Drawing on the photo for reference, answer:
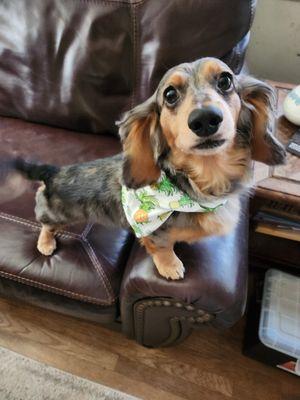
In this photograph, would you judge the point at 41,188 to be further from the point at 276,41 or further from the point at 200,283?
the point at 276,41

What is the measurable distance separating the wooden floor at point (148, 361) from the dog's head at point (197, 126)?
3.10 feet

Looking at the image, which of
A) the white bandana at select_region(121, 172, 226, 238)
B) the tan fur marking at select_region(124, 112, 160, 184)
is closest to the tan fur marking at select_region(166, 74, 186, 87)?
the tan fur marking at select_region(124, 112, 160, 184)

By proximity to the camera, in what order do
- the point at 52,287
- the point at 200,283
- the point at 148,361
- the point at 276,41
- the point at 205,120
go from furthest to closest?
the point at 276,41, the point at 148,361, the point at 52,287, the point at 200,283, the point at 205,120

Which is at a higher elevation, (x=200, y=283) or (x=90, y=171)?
(x=90, y=171)

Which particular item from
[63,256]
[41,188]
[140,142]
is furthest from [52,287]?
[140,142]

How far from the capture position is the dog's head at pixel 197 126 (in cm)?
92

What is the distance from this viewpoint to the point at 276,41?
6.35 ft

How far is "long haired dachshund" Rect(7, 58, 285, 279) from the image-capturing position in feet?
3.03

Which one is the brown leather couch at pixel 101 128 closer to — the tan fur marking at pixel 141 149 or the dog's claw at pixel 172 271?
the dog's claw at pixel 172 271

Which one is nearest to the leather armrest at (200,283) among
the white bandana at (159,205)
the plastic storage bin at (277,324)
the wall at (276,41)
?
the white bandana at (159,205)

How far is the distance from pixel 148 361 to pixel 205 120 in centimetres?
119

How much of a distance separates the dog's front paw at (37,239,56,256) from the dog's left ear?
74 centimetres

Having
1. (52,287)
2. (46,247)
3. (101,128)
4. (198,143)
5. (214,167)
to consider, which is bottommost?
(52,287)

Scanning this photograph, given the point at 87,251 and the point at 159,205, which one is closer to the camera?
the point at 159,205
